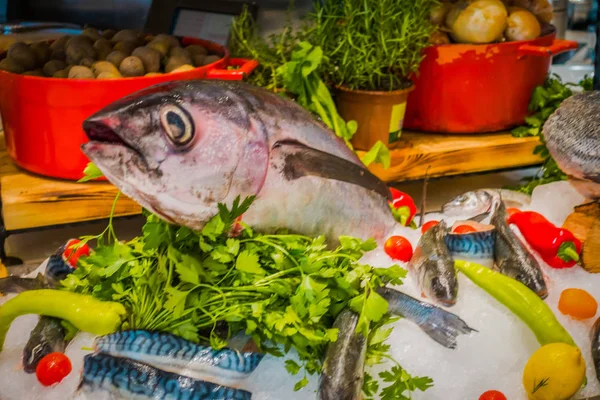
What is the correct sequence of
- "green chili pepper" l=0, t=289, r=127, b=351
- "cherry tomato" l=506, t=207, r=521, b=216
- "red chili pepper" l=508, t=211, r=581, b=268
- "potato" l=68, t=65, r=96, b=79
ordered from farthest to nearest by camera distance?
1. "potato" l=68, t=65, r=96, b=79
2. "cherry tomato" l=506, t=207, r=521, b=216
3. "red chili pepper" l=508, t=211, r=581, b=268
4. "green chili pepper" l=0, t=289, r=127, b=351

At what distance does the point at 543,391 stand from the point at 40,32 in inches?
82.7

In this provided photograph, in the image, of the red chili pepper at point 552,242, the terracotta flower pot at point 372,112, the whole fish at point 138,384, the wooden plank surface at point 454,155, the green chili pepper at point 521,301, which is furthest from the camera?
the wooden plank surface at point 454,155

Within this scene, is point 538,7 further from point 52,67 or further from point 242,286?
point 242,286

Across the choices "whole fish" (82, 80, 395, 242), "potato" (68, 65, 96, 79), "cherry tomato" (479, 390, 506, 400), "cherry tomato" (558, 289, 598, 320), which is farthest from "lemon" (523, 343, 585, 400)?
"potato" (68, 65, 96, 79)

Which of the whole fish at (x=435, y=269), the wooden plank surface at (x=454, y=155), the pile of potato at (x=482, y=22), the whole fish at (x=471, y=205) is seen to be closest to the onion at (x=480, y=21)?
the pile of potato at (x=482, y=22)

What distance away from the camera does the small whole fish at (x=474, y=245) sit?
3.97ft

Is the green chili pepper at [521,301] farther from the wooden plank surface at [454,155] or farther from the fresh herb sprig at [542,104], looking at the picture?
the fresh herb sprig at [542,104]

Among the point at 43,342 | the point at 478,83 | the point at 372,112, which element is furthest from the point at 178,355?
the point at 478,83

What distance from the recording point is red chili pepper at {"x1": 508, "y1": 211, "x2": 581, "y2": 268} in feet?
4.23

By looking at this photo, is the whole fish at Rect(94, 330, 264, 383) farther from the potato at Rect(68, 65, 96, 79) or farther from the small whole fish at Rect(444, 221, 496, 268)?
the potato at Rect(68, 65, 96, 79)

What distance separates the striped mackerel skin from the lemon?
1.43 ft

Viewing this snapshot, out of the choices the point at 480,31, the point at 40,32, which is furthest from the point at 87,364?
the point at 40,32

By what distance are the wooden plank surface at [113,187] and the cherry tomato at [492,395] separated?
718mm

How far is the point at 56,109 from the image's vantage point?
61.4 inches
